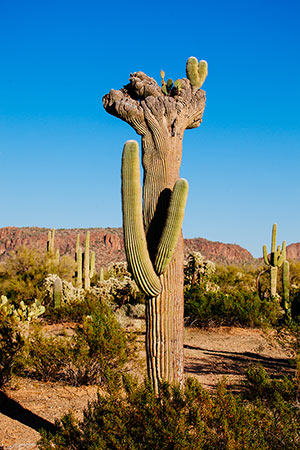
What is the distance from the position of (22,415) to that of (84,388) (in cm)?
138

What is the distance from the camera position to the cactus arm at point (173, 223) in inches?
188

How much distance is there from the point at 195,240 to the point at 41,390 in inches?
3096

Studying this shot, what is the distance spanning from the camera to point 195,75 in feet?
20.3

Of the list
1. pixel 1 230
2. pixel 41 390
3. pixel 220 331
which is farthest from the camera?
pixel 1 230

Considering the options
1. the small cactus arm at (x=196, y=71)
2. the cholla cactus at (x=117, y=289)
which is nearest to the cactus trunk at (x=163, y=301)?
the small cactus arm at (x=196, y=71)

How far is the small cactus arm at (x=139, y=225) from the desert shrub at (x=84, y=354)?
8.62 feet

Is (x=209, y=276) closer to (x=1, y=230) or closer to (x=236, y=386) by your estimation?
(x=236, y=386)

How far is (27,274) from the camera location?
18.6 meters

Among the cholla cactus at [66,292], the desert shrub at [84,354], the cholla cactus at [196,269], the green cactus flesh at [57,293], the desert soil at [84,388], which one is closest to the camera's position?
the desert soil at [84,388]

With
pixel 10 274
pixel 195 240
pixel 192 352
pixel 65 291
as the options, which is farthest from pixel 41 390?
pixel 195 240

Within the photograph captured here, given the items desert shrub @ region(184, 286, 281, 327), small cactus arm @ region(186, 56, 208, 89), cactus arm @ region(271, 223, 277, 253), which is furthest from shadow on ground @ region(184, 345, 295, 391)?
cactus arm @ region(271, 223, 277, 253)

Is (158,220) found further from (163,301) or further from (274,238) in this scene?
(274,238)

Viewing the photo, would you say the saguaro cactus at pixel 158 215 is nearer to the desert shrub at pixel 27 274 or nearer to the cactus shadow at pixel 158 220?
the cactus shadow at pixel 158 220

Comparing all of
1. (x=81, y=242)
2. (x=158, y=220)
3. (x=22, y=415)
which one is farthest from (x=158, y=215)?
(x=81, y=242)
